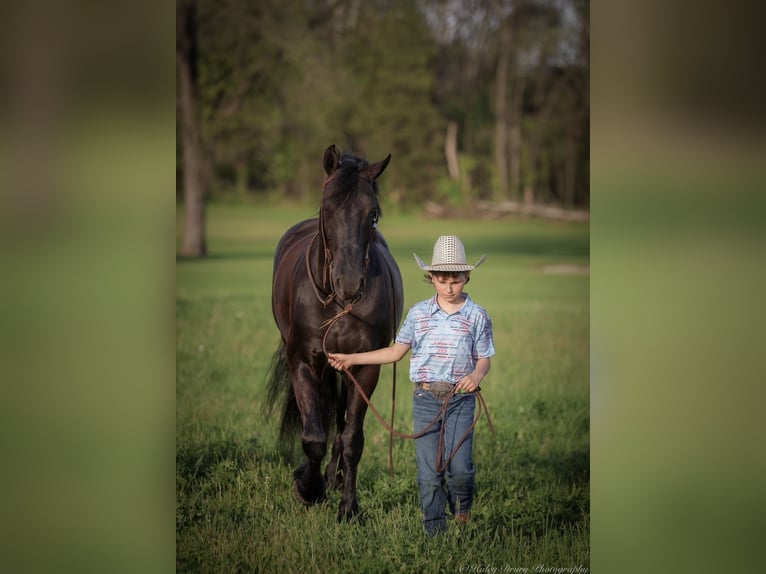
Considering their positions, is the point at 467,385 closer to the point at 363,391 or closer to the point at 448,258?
the point at 448,258

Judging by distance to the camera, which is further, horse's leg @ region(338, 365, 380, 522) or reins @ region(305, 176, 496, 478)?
horse's leg @ region(338, 365, 380, 522)

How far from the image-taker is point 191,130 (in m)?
22.9

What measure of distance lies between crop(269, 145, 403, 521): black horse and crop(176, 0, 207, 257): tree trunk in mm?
17549

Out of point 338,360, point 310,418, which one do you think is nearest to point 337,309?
point 338,360

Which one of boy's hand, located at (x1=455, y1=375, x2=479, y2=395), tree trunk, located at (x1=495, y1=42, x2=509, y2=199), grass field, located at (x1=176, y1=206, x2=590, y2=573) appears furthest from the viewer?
tree trunk, located at (x1=495, y1=42, x2=509, y2=199)

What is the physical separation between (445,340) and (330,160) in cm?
102

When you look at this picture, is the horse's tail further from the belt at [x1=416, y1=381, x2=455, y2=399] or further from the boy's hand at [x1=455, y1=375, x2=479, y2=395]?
the boy's hand at [x1=455, y1=375, x2=479, y2=395]

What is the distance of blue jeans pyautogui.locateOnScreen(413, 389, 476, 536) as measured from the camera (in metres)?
4.42

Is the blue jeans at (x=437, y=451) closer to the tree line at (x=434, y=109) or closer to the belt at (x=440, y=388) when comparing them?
the belt at (x=440, y=388)

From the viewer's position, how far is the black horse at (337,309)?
435 cm

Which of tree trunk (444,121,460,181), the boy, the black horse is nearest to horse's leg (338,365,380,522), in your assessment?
the black horse
